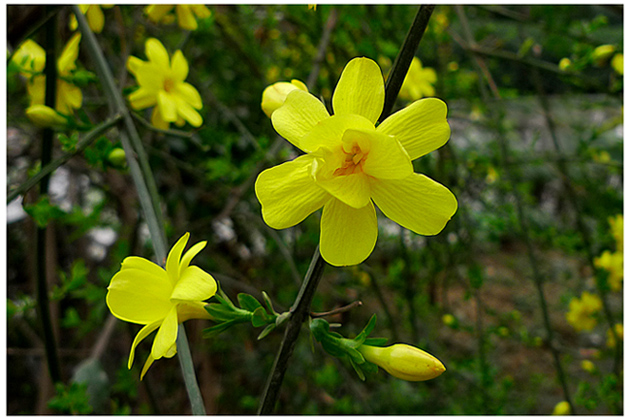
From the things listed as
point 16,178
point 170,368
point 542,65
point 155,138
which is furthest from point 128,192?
point 542,65

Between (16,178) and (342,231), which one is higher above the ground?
(16,178)

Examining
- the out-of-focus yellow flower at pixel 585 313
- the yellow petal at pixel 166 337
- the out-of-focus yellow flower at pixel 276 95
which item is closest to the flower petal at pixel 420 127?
the out-of-focus yellow flower at pixel 276 95

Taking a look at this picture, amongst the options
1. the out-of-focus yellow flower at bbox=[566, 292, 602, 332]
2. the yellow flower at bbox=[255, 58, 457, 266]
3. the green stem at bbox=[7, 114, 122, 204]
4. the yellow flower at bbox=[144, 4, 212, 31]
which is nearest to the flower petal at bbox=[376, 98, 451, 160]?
the yellow flower at bbox=[255, 58, 457, 266]

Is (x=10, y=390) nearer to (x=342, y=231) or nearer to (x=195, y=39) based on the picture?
(x=195, y=39)

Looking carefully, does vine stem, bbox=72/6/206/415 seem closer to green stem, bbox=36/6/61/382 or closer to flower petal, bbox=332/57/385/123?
green stem, bbox=36/6/61/382

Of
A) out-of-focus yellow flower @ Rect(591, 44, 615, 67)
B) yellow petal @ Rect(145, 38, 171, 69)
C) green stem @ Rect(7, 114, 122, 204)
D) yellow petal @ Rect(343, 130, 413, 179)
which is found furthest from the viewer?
out-of-focus yellow flower @ Rect(591, 44, 615, 67)

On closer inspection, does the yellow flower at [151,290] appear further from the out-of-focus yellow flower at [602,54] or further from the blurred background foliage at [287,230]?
the out-of-focus yellow flower at [602,54]

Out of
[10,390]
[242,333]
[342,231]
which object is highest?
[342,231]
